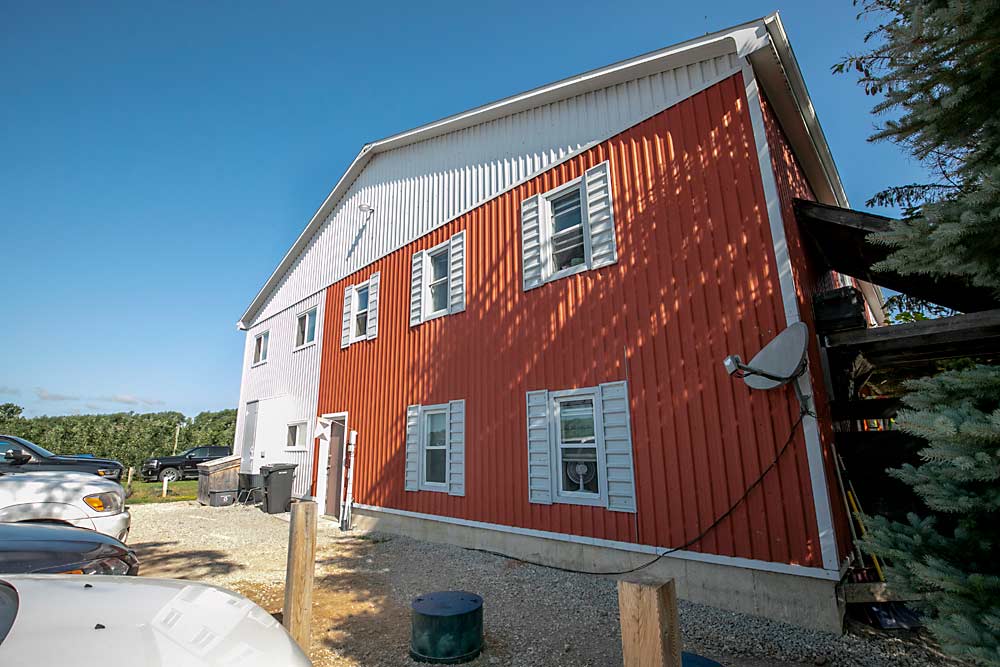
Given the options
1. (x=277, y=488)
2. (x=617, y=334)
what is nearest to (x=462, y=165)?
(x=617, y=334)

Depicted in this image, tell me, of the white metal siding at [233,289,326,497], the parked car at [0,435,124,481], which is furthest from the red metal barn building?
the parked car at [0,435,124,481]

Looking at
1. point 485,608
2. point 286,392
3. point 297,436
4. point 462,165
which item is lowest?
point 485,608

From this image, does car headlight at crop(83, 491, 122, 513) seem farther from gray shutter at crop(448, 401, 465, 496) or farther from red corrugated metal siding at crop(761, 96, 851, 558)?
red corrugated metal siding at crop(761, 96, 851, 558)

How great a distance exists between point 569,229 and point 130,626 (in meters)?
7.16

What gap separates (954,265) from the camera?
279 cm

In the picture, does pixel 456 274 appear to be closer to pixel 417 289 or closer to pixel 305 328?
pixel 417 289

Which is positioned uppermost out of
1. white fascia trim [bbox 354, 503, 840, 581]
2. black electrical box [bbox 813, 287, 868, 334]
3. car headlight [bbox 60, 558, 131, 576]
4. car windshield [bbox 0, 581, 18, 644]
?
black electrical box [bbox 813, 287, 868, 334]

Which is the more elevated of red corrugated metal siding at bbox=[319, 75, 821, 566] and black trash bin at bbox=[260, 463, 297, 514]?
red corrugated metal siding at bbox=[319, 75, 821, 566]

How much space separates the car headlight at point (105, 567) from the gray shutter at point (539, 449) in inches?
197

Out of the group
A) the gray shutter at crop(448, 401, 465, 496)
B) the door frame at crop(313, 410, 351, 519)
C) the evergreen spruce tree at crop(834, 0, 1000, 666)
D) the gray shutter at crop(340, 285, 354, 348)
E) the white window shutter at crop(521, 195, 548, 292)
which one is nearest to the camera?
the evergreen spruce tree at crop(834, 0, 1000, 666)

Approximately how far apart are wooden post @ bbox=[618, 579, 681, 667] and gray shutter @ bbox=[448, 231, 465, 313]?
7751 millimetres

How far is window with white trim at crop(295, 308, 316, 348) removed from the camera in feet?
47.6

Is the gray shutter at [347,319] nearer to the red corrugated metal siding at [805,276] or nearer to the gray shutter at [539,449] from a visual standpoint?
the gray shutter at [539,449]

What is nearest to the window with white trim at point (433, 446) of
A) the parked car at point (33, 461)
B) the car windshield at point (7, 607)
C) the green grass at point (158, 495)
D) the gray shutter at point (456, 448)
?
the gray shutter at point (456, 448)
